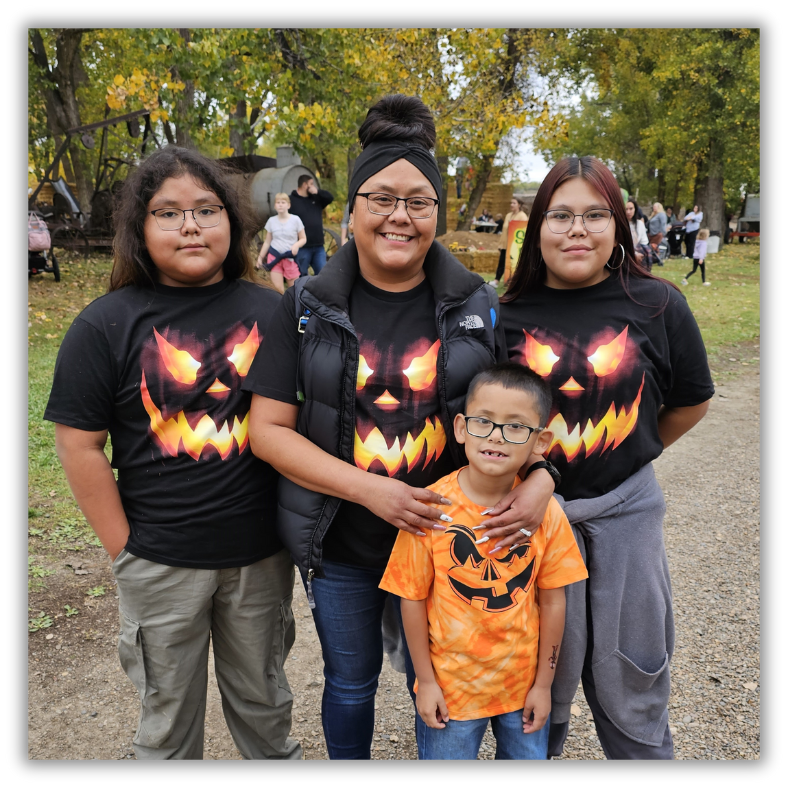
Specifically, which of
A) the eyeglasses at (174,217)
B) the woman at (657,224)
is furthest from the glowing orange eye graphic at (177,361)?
the woman at (657,224)

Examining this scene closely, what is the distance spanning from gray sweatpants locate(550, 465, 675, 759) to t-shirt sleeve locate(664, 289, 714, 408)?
0.93 ft

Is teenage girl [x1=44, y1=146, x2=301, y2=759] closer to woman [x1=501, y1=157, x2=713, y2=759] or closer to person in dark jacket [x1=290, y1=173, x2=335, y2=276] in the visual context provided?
woman [x1=501, y1=157, x2=713, y2=759]

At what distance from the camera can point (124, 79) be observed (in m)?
7.99

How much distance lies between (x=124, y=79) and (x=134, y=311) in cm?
730

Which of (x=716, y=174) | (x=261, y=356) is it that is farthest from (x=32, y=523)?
(x=716, y=174)

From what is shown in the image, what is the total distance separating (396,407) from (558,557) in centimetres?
63

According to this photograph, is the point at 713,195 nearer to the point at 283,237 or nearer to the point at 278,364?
the point at 283,237

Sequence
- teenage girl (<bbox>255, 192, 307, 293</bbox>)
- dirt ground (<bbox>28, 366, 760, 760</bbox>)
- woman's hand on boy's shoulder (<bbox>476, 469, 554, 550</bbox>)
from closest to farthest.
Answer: woman's hand on boy's shoulder (<bbox>476, 469, 554, 550</bbox>) < dirt ground (<bbox>28, 366, 760, 760</bbox>) < teenage girl (<bbox>255, 192, 307, 293</bbox>)

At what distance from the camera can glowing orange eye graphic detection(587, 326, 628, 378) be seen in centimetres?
198

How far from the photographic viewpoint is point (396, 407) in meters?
1.94

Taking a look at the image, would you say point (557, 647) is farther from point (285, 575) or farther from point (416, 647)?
point (285, 575)

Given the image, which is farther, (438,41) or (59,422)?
(438,41)

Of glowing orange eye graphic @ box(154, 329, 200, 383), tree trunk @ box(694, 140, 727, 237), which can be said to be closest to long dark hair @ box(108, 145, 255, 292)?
glowing orange eye graphic @ box(154, 329, 200, 383)

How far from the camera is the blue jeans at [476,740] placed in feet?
6.41
